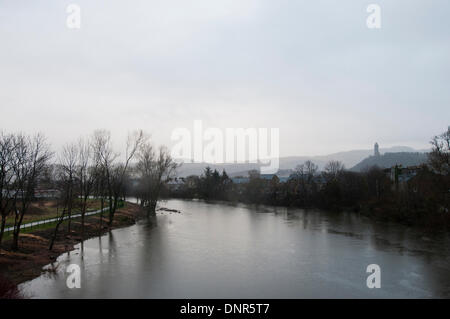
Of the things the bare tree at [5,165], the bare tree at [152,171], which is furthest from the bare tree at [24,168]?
the bare tree at [152,171]

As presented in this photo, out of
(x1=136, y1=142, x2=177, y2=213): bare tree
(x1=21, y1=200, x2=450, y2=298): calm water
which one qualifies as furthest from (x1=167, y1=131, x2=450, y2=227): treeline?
(x1=136, y1=142, x2=177, y2=213): bare tree

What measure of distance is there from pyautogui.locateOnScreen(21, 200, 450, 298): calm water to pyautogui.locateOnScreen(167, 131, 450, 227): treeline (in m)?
5.41

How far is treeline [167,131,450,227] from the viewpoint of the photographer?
1078 inches

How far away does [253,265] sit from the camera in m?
15.0

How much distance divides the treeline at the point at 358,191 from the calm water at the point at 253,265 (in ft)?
17.8

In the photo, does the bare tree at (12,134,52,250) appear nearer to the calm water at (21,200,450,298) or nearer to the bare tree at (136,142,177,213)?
the calm water at (21,200,450,298)

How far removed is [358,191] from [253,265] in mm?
36825

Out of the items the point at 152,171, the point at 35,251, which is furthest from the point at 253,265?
the point at 152,171

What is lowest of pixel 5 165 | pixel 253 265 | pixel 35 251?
pixel 253 265

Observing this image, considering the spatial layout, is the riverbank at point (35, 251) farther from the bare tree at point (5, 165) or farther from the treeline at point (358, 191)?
the treeline at point (358, 191)

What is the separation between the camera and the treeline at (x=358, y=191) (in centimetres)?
2738

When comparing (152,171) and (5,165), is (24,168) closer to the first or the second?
(5,165)
